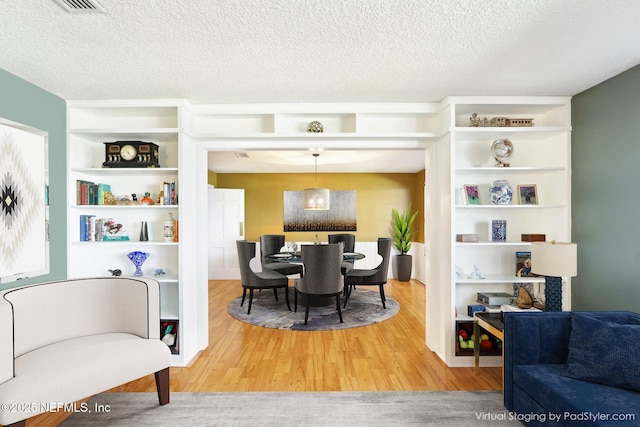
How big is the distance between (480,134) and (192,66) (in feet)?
8.43

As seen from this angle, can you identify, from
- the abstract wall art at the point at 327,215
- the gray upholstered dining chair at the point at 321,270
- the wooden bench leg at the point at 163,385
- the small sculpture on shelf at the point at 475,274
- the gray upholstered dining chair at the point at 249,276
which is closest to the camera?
the wooden bench leg at the point at 163,385

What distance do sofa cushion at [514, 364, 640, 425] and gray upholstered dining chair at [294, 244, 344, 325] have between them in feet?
7.15

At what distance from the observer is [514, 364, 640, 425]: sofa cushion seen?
1.59 meters

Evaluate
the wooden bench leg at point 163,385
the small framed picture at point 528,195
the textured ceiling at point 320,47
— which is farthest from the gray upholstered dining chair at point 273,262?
the small framed picture at point 528,195

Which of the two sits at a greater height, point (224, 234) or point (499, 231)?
point (499, 231)

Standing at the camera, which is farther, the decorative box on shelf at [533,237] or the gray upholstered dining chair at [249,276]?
the gray upholstered dining chair at [249,276]

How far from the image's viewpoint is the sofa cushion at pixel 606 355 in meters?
1.74

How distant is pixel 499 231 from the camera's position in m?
3.14

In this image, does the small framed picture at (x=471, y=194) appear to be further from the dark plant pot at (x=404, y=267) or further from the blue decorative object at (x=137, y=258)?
the dark plant pot at (x=404, y=267)

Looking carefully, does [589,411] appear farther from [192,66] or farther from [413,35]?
[192,66]

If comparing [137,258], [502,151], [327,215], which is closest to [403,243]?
[327,215]

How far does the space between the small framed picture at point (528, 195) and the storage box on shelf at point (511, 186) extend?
30mm

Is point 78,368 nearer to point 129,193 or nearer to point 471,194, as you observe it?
point 129,193

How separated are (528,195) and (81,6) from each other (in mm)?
3611
